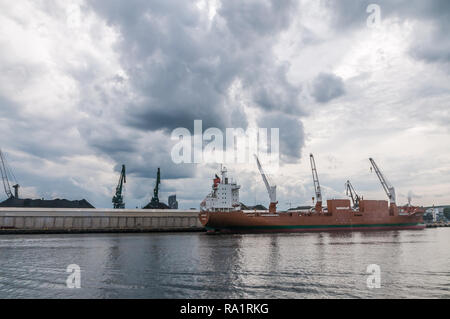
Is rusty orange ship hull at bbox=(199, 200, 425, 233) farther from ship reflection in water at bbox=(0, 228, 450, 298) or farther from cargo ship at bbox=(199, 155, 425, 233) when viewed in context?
ship reflection in water at bbox=(0, 228, 450, 298)

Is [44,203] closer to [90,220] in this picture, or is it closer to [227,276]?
[90,220]

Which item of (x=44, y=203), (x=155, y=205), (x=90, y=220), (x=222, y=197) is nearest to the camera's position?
(x=222, y=197)

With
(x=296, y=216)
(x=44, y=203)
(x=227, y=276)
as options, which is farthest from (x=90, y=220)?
(x=227, y=276)

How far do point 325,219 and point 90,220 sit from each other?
61992 mm

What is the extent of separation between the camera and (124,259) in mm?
27453

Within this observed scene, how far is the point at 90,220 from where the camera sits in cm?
8406

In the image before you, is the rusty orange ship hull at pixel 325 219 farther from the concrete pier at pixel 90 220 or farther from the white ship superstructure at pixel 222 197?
the concrete pier at pixel 90 220

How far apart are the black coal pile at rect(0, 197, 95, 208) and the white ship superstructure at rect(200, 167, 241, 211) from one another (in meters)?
65.6

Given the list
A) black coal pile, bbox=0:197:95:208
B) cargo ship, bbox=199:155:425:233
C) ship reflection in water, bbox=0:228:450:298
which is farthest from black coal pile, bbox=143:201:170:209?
A: ship reflection in water, bbox=0:228:450:298

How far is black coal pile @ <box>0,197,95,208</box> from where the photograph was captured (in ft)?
330

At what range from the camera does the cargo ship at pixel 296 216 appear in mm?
61250

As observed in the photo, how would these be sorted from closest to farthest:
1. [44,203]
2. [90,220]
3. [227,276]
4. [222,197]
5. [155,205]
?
[227,276] → [222,197] → [90,220] → [44,203] → [155,205]
